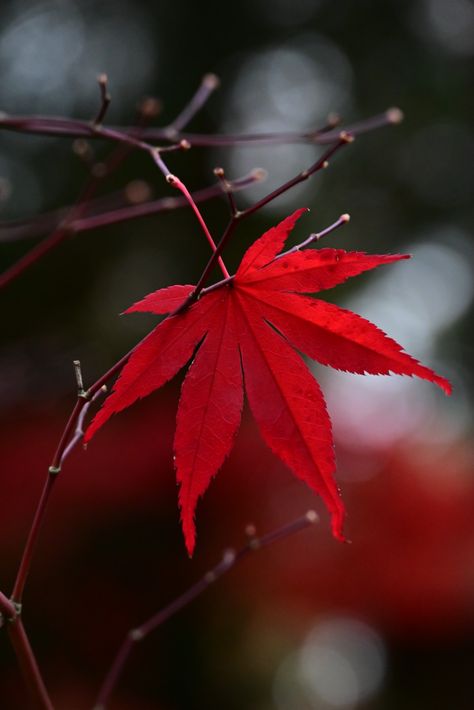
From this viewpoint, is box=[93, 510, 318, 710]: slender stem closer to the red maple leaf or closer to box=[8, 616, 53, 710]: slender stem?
box=[8, 616, 53, 710]: slender stem

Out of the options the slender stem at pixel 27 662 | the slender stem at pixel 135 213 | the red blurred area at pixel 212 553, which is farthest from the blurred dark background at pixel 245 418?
the slender stem at pixel 27 662

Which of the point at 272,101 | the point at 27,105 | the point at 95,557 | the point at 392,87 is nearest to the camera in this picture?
the point at 27,105

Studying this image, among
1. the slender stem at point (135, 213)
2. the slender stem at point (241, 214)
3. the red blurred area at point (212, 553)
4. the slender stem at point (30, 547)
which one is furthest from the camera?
the red blurred area at point (212, 553)

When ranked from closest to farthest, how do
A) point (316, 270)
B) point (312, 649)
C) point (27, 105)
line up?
point (316, 270) < point (27, 105) < point (312, 649)

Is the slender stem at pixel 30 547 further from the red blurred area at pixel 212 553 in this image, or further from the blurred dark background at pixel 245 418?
the red blurred area at pixel 212 553

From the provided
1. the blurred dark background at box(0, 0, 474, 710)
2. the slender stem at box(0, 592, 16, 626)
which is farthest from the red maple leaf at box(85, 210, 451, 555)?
the blurred dark background at box(0, 0, 474, 710)

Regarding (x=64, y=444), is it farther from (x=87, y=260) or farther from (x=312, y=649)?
(x=312, y=649)

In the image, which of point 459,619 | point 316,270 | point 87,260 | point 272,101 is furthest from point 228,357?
point 459,619
